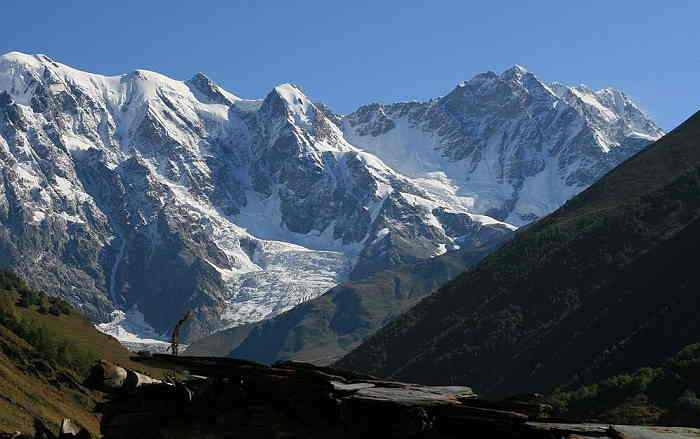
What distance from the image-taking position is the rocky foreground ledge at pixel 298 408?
22.6 meters

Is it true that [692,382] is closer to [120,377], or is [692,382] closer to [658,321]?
[658,321]

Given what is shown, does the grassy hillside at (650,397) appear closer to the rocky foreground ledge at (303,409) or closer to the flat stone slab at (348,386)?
the rocky foreground ledge at (303,409)

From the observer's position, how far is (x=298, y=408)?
2420 centimetres

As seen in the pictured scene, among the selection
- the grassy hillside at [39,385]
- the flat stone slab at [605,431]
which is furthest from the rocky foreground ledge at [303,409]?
the grassy hillside at [39,385]

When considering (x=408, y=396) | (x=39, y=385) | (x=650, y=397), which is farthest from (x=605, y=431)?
Result: (x=39, y=385)

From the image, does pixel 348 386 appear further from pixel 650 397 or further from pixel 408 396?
pixel 650 397

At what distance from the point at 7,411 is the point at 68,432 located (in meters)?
96.3

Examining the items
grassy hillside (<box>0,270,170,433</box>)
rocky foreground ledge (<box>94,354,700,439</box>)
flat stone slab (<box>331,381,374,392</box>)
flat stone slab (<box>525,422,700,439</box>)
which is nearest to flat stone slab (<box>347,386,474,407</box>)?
rocky foreground ledge (<box>94,354,700,439</box>)

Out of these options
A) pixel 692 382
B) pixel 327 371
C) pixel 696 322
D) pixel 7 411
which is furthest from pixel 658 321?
pixel 327 371

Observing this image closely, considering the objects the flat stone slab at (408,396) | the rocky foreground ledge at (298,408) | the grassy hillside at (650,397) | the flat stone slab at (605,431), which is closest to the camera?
the flat stone slab at (605,431)

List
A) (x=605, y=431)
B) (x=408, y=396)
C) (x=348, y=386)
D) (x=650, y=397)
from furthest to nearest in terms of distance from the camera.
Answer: (x=650, y=397), (x=348, y=386), (x=408, y=396), (x=605, y=431)

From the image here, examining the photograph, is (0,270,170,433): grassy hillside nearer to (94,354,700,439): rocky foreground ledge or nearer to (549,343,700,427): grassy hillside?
(549,343,700,427): grassy hillside

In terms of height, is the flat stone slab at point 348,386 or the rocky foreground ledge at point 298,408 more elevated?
the flat stone slab at point 348,386

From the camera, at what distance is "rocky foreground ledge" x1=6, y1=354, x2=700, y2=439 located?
2256 cm
